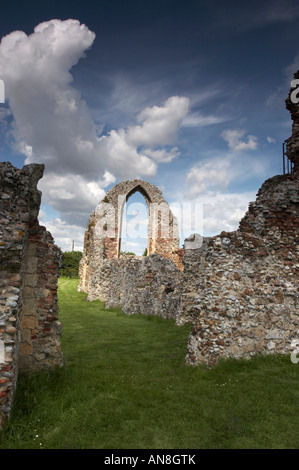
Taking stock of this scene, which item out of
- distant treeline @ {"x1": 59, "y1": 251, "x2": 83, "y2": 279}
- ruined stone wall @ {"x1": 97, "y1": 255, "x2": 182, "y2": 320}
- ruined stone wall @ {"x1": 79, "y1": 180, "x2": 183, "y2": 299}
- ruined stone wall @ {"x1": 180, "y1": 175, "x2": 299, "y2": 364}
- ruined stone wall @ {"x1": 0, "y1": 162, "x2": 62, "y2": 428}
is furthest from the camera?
distant treeline @ {"x1": 59, "y1": 251, "x2": 83, "y2": 279}

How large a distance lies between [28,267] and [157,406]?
335 centimetres

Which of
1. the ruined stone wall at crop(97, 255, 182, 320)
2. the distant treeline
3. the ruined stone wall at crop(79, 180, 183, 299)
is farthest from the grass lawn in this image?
the distant treeline

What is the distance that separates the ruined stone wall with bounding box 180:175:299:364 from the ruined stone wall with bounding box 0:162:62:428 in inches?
121

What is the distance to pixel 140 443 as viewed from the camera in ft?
12.3

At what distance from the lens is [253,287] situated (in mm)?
6977

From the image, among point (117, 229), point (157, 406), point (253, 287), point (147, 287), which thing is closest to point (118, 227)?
point (117, 229)

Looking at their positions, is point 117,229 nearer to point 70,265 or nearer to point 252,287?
point 252,287

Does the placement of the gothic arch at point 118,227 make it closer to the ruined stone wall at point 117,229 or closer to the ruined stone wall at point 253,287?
the ruined stone wall at point 117,229

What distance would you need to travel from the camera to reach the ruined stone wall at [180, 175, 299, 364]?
259 inches

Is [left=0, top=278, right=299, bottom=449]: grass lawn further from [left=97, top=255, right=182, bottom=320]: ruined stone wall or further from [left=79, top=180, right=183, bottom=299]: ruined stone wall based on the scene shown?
[left=79, top=180, right=183, bottom=299]: ruined stone wall

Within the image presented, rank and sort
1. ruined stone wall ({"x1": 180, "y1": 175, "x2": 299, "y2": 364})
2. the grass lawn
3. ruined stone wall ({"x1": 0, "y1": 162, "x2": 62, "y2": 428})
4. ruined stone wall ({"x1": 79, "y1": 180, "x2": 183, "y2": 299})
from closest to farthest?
the grass lawn < ruined stone wall ({"x1": 0, "y1": 162, "x2": 62, "y2": 428}) < ruined stone wall ({"x1": 180, "y1": 175, "x2": 299, "y2": 364}) < ruined stone wall ({"x1": 79, "y1": 180, "x2": 183, "y2": 299})
